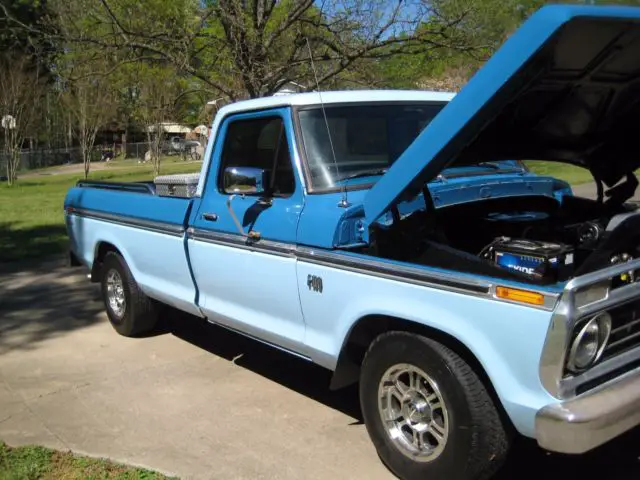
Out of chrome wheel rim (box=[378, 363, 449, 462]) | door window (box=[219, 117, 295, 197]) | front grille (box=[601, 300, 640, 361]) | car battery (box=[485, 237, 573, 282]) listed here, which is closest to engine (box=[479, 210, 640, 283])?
car battery (box=[485, 237, 573, 282])

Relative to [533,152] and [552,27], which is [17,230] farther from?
[552,27]

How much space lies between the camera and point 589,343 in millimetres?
2877

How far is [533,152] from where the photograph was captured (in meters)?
4.19

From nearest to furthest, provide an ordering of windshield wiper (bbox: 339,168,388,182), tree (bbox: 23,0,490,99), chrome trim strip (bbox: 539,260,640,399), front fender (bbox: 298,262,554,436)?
chrome trim strip (bbox: 539,260,640,399) → front fender (bbox: 298,262,554,436) → windshield wiper (bbox: 339,168,388,182) → tree (bbox: 23,0,490,99)

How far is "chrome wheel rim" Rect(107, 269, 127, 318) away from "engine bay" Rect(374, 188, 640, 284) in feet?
10.9

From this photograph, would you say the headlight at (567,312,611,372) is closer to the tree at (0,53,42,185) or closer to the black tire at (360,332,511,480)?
the black tire at (360,332,511,480)

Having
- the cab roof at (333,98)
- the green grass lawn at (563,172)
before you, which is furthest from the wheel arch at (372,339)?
the green grass lawn at (563,172)

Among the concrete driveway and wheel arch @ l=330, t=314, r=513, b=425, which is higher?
wheel arch @ l=330, t=314, r=513, b=425

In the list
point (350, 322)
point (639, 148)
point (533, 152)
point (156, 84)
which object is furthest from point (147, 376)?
point (156, 84)

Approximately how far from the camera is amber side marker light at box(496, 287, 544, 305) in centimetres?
271

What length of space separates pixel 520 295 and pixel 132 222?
12.5 ft

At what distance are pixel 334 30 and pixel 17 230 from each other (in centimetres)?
747

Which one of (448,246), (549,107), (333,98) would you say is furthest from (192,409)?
(549,107)

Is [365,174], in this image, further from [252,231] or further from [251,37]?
[251,37]
